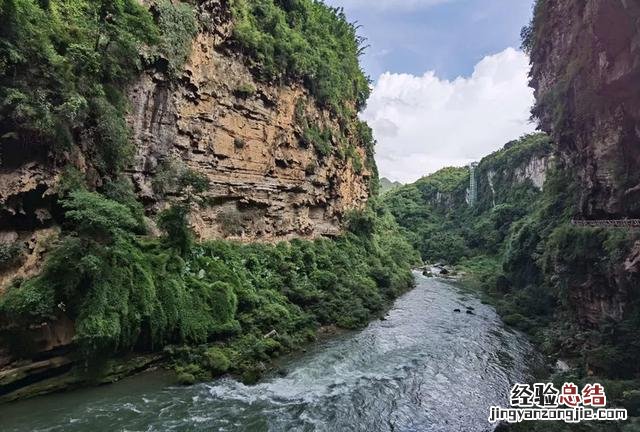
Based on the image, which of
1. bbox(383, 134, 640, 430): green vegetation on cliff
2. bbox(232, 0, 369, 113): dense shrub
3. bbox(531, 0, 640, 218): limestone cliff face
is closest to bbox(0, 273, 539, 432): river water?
bbox(383, 134, 640, 430): green vegetation on cliff

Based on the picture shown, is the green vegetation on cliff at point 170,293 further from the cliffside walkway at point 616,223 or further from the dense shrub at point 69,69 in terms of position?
the cliffside walkway at point 616,223

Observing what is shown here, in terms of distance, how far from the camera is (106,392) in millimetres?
12328

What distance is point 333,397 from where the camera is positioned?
13.2 metres

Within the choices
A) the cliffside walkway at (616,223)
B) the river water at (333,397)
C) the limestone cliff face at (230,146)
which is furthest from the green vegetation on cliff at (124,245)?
the cliffside walkway at (616,223)

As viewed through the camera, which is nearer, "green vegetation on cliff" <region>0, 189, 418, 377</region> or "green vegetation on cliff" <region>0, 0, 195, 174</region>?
"green vegetation on cliff" <region>0, 189, 418, 377</region>

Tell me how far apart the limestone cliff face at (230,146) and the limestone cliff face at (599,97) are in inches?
632

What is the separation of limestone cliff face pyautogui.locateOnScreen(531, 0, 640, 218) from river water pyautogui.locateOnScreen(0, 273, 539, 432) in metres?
8.67

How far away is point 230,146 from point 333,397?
49.1 ft

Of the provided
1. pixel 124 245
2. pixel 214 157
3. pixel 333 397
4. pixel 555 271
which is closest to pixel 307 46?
pixel 214 157

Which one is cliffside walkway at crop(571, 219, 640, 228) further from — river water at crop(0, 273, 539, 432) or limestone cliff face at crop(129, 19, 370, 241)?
limestone cliff face at crop(129, 19, 370, 241)

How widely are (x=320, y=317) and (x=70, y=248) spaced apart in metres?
12.8

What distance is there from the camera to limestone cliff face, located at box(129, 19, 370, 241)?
1900 centimetres

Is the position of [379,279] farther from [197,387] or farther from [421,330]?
[197,387]

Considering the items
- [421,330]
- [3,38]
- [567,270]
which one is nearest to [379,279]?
[421,330]
